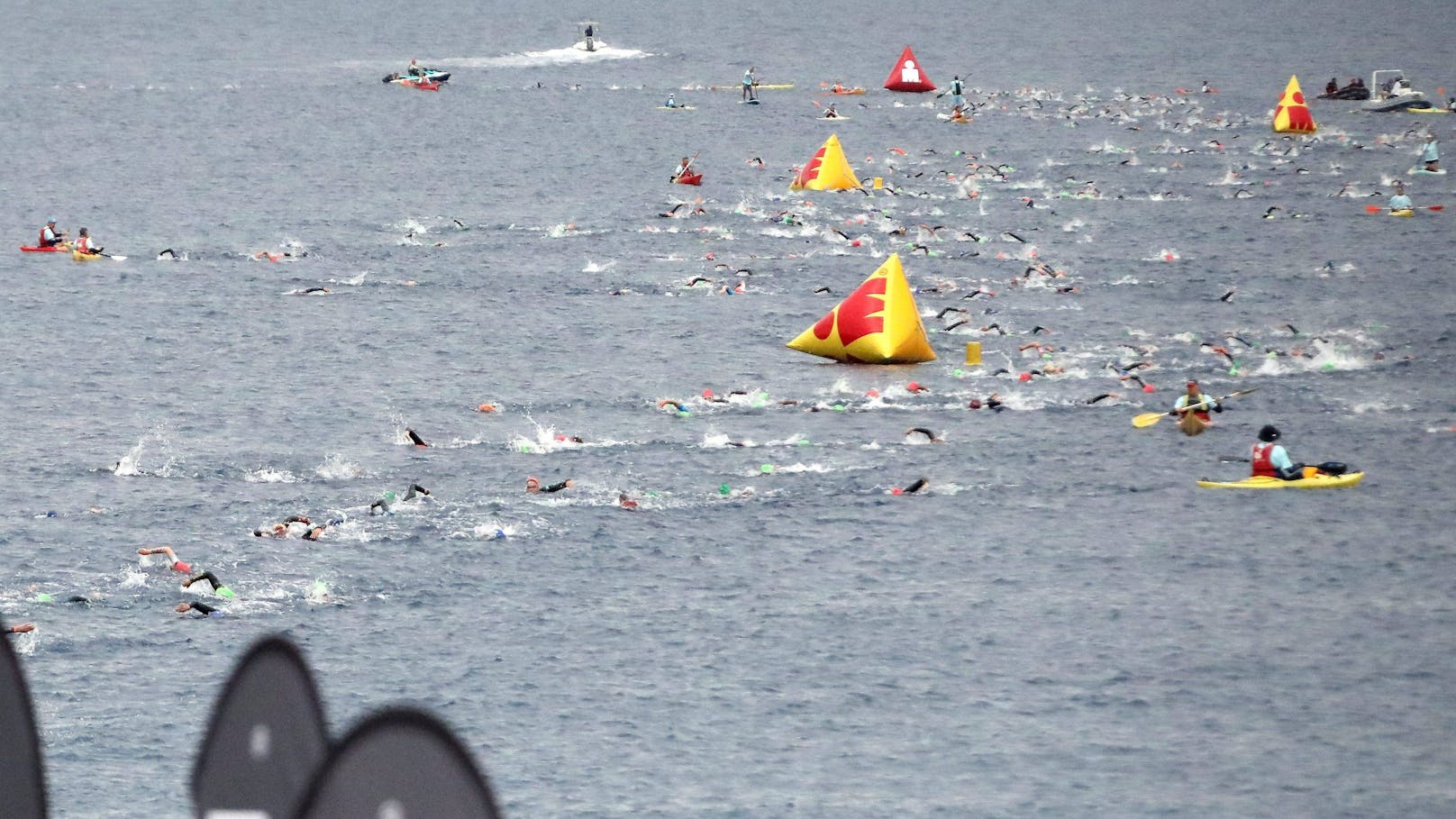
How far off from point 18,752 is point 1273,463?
36955 mm

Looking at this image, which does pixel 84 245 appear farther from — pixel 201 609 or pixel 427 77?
pixel 427 77

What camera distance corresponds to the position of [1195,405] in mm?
42719

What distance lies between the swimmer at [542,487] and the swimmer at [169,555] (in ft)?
25.0

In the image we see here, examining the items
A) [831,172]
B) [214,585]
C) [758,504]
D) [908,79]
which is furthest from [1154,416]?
[908,79]

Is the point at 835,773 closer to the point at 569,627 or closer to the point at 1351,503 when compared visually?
the point at 569,627

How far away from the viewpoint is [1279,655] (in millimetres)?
29750

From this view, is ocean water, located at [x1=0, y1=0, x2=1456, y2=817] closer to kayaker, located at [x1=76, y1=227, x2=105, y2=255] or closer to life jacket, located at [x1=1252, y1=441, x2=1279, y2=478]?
life jacket, located at [x1=1252, y1=441, x2=1279, y2=478]

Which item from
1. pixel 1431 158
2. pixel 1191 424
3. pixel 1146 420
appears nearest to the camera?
pixel 1191 424

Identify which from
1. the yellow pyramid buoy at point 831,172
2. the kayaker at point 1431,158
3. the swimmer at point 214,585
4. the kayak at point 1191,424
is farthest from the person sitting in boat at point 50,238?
the kayaker at point 1431,158

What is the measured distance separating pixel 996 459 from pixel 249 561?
645 inches

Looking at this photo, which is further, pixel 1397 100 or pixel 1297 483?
pixel 1397 100

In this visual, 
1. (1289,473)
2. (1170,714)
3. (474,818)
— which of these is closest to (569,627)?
(1170,714)

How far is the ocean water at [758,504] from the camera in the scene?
85.6 feet

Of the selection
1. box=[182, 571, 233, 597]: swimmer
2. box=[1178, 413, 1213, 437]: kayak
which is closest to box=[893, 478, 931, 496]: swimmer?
box=[1178, 413, 1213, 437]: kayak
